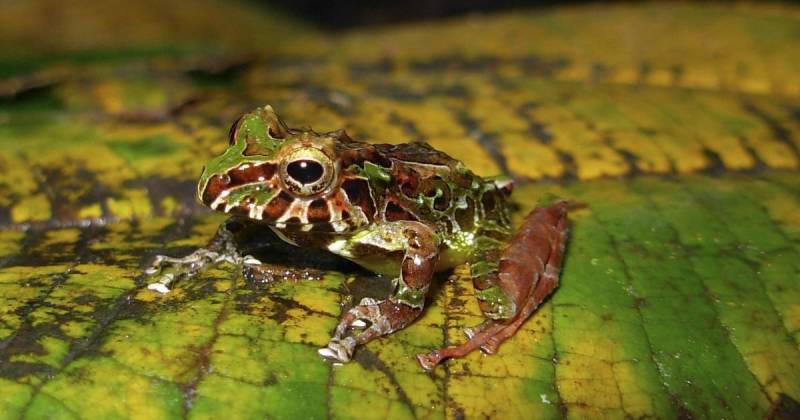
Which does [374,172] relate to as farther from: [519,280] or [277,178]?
[519,280]

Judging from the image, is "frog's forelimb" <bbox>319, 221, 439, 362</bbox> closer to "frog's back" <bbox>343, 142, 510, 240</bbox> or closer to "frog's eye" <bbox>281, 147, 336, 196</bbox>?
"frog's back" <bbox>343, 142, 510, 240</bbox>

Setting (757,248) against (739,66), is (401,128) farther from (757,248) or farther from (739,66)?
(739,66)

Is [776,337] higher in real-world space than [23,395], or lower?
lower

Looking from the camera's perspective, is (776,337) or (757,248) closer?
(776,337)

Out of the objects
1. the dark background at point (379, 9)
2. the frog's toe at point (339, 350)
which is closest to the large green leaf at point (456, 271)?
the frog's toe at point (339, 350)

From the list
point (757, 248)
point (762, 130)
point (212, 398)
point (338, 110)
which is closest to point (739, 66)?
point (762, 130)

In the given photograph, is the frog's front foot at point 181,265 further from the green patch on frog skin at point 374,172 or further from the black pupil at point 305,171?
the green patch on frog skin at point 374,172
